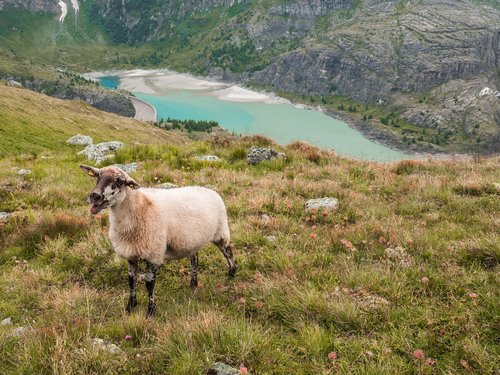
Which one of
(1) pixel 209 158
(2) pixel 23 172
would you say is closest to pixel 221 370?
(1) pixel 209 158

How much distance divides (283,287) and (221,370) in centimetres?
198

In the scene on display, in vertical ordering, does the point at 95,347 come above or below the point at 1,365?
above

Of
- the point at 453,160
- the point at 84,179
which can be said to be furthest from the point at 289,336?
the point at 453,160

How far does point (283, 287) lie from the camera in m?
6.15

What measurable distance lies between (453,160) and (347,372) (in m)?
15.5

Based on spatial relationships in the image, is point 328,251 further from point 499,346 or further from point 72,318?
point 72,318

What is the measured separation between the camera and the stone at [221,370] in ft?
14.5

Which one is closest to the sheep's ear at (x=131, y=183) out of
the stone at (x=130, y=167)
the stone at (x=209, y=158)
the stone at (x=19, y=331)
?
the stone at (x=19, y=331)

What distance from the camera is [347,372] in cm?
437

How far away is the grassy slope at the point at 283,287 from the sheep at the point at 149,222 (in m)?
0.74

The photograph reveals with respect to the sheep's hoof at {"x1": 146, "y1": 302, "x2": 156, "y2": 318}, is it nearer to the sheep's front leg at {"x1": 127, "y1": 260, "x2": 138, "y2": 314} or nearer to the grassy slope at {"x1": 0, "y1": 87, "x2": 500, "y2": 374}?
the grassy slope at {"x1": 0, "y1": 87, "x2": 500, "y2": 374}

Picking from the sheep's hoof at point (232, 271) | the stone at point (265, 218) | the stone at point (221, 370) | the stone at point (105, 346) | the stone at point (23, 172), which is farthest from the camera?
the stone at point (23, 172)

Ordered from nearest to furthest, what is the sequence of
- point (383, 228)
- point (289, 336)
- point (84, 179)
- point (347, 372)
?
1. point (347, 372)
2. point (289, 336)
3. point (383, 228)
4. point (84, 179)

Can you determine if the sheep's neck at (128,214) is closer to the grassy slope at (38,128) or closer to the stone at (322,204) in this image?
the stone at (322,204)
